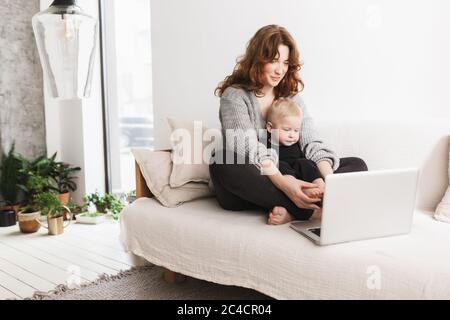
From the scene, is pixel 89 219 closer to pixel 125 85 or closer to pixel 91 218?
pixel 91 218

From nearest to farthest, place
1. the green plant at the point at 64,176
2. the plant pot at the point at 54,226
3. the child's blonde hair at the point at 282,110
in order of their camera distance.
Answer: the child's blonde hair at the point at 282,110 → the plant pot at the point at 54,226 → the green plant at the point at 64,176

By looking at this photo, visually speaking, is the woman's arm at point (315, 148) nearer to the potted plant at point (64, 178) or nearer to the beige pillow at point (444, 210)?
the beige pillow at point (444, 210)

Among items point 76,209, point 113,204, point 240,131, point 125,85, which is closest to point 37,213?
point 76,209

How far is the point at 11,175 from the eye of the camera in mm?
3084

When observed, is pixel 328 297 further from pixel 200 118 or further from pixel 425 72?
pixel 200 118

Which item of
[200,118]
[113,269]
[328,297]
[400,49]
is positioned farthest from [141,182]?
[400,49]

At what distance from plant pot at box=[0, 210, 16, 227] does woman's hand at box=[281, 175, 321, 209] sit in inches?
84.3

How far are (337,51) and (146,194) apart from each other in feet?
3.67

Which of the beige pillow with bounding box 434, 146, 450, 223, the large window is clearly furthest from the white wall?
the large window

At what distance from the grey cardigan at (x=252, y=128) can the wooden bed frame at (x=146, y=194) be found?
441 millimetres

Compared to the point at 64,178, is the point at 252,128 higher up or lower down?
higher up

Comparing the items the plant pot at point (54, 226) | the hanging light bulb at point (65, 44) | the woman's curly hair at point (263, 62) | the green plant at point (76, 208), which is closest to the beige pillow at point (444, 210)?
the woman's curly hair at point (263, 62)

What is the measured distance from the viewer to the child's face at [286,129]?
66.4 inches

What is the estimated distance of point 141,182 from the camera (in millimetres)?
1879
